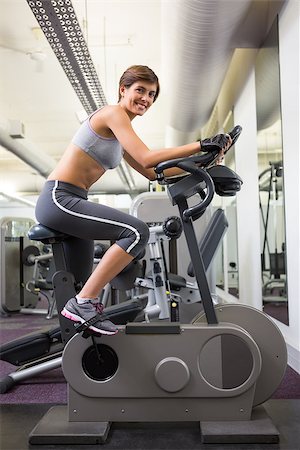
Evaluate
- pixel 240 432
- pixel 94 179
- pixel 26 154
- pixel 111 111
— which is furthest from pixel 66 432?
pixel 26 154

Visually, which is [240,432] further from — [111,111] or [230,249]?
[230,249]

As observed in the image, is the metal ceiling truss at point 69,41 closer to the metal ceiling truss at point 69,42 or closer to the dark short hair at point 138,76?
the metal ceiling truss at point 69,42

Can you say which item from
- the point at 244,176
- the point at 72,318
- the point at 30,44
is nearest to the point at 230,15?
the point at 244,176

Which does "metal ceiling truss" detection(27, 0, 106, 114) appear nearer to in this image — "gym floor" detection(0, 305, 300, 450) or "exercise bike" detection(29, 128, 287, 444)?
"exercise bike" detection(29, 128, 287, 444)

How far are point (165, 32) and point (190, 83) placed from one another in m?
0.72

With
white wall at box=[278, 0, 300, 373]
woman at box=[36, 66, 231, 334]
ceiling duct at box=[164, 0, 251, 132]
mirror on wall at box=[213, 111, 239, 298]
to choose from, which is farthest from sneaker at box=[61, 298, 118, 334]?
mirror on wall at box=[213, 111, 239, 298]

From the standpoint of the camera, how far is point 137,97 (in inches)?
65.9

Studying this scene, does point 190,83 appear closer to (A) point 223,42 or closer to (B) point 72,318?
(A) point 223,42

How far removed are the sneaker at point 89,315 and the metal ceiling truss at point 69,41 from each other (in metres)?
2.39

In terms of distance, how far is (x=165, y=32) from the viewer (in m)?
3.51

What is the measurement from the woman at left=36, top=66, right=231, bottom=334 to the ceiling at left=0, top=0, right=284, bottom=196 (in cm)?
148

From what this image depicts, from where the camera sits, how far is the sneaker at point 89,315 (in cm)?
154

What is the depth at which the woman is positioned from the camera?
156 centimetres

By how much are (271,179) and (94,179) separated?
2300 mm
